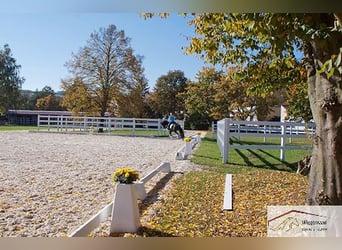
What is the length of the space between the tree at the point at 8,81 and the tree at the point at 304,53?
155cm

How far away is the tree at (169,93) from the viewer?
315 centimetres

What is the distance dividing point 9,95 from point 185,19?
5.74ft

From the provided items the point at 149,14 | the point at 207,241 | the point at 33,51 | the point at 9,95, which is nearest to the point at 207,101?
the point at 149,14

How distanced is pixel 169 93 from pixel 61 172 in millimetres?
1344

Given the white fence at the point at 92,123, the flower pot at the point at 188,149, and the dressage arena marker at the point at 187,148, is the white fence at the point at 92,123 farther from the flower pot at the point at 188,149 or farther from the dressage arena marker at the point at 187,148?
the flower pot at the point at 188,149

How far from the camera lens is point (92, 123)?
3287 millimetres

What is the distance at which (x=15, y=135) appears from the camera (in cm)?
330

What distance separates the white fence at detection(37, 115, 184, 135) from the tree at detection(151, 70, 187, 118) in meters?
0.15

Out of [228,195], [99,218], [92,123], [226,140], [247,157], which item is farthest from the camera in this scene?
[247,157]

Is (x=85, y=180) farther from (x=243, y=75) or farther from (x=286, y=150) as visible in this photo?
(x=286, y=150)

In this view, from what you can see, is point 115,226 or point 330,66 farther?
point 115,226

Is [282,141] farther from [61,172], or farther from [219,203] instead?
[61,172]

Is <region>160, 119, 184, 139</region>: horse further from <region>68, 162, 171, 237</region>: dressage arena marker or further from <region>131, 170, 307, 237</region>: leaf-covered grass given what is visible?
<region>68, 162, 171, 237</region>: dressage arena marker

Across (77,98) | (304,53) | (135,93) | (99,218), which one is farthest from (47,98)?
(304,53)
